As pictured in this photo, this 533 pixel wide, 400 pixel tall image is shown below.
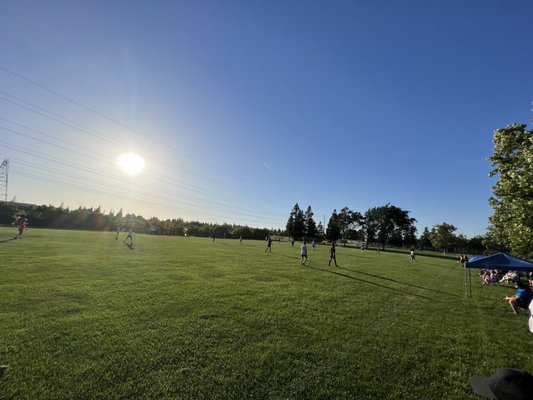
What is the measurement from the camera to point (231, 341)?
6457 millimetres

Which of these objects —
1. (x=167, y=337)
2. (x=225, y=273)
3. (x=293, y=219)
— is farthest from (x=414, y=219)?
(x=167, y=337)

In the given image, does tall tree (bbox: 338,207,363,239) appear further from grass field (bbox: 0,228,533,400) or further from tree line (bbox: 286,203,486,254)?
grass field (bbox: 0,228,533,400)

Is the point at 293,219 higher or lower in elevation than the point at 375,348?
higher

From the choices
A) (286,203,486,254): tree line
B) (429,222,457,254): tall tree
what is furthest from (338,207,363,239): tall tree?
(429,222,457,254): tall tree

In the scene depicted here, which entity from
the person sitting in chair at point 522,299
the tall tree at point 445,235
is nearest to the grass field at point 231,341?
the person sitting in chair at point 522,299

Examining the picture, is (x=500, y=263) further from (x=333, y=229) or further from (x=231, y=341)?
(x=333, y=229)

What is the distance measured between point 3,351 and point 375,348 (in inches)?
326

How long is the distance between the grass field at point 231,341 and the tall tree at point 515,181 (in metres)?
8.48

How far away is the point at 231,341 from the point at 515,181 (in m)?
21.2

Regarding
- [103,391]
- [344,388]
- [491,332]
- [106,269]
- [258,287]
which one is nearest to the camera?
[103,391]

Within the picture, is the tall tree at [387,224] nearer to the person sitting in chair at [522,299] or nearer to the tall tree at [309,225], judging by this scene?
the tall tree at [309,225]

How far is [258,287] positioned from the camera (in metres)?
12.5

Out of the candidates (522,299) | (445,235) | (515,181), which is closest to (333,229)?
(445,235)

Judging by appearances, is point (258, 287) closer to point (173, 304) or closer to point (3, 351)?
point (173, 304)
